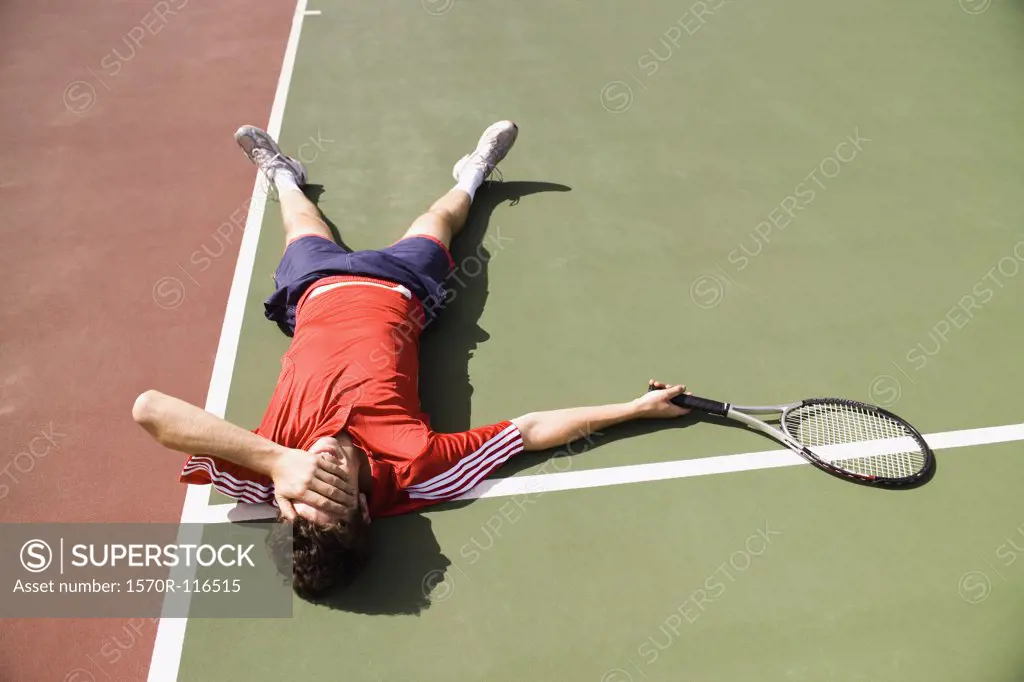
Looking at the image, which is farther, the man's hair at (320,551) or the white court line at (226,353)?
the white court line at (226,353)

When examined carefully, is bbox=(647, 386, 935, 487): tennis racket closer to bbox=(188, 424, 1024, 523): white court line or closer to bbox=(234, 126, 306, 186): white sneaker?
bbox=(188, 424, 1024, 523): white court line

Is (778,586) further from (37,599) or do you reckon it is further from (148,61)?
(148,61)

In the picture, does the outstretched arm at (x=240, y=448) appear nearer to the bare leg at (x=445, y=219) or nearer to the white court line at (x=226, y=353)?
the white court line at (x=226, y=353)

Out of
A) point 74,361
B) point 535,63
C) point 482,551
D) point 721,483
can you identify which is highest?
point 535,63

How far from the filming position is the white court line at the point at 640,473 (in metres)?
4.70

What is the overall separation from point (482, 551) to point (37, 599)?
241 centimetres

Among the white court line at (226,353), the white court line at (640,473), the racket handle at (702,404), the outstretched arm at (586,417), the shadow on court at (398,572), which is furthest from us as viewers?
the racket handle at (702,404)

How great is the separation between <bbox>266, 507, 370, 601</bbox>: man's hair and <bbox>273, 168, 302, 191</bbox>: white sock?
9.67 ft

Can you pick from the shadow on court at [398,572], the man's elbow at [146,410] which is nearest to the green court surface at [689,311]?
the shadow on court at [398,572]

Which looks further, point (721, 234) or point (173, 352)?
point (721, 234)

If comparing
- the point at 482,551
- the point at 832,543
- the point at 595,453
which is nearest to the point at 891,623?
the point at 832,543

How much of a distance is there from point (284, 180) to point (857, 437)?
450 centimetres

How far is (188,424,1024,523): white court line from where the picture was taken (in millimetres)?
4703

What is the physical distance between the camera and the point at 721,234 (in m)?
6.14
